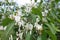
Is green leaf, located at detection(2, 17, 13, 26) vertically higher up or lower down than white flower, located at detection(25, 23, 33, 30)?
higher up

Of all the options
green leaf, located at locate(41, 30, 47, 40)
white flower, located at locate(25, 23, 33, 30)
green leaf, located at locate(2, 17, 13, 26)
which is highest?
green leaf, located at locate(2, 17, 13, 26)

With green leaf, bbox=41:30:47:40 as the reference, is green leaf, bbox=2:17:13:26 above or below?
above

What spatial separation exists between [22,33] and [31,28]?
48 millimetres

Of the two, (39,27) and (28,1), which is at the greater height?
(28,1)

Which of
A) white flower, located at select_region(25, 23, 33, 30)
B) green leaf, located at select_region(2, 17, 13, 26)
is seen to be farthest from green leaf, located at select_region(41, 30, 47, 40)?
green leaf, located at select_region(2, 17, 13, 26)

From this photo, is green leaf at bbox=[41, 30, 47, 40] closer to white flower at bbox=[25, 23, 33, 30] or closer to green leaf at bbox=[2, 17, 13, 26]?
white flower at bbox=[25, 23, 33, 30]

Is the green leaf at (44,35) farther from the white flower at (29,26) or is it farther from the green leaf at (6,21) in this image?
the green leaf at (6,21)

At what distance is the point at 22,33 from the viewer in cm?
87

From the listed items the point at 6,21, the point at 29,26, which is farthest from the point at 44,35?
the point at 6,21

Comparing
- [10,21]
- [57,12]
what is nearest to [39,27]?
[10,21]

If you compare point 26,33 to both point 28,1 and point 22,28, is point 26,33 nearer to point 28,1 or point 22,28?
point 22,28

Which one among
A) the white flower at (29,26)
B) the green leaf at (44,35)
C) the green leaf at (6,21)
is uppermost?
the green leaf at (6,21)

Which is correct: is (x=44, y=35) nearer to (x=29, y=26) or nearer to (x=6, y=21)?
(x=29, y=26)

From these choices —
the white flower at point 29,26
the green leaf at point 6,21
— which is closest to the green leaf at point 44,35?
the white flower at point 29,26
